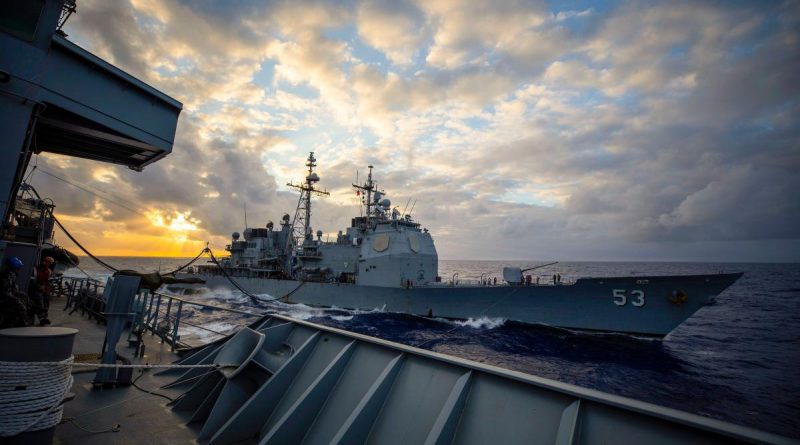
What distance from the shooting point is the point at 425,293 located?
66.6ft

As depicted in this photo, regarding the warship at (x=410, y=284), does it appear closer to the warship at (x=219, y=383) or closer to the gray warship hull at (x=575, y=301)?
the gray warship hull at (x=575, y=301)

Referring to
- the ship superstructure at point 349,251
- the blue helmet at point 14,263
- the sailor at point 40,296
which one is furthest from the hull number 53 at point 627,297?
the sailor at point 40,296

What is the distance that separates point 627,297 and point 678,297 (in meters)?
1.87

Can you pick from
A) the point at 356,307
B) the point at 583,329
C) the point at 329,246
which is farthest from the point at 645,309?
the point at 329,246

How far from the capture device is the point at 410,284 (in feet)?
69.2

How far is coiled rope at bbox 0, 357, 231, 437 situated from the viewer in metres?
2.23

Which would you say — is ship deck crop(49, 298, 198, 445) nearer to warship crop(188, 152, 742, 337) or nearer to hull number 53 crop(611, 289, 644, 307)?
warship crop(188, 152, 742, 337)

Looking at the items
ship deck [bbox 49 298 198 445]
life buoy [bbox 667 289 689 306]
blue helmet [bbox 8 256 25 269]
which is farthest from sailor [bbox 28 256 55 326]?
life buoy [bbox 667 289 689 306]

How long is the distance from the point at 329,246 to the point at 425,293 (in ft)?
34.2

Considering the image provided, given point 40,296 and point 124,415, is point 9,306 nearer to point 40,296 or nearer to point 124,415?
point 124,415

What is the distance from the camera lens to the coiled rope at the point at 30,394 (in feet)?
7.33

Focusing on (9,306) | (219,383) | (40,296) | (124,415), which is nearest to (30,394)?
(219,383)

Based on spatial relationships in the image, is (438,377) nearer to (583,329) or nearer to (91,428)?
(91,428)

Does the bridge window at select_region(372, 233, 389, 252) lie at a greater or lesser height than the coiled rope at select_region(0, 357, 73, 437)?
greater
